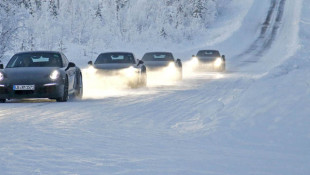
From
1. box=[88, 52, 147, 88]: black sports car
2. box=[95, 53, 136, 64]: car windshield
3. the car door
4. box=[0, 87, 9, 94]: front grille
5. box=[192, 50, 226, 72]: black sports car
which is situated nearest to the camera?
box=[0, 87, 9, 94]: front grille

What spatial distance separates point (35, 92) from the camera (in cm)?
1399

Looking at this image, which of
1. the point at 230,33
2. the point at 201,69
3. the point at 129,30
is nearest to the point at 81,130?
the point at 201,69

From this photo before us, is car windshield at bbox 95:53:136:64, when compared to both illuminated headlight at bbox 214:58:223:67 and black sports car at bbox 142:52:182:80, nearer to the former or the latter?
black sports car at bbox 142:52:182:80

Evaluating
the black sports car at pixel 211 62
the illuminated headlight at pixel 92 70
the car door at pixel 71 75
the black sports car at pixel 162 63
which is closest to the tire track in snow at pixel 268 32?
the black sports car at pixel 211 62

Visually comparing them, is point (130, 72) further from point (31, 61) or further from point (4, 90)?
point (4, 90)

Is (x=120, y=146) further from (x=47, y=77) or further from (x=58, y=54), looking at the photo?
(x=58, y=54)

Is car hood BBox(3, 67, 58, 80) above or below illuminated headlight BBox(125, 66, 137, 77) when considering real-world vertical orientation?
above

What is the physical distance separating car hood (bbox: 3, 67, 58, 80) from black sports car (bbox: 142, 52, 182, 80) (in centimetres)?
941

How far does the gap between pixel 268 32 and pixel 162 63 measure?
43.5 metres

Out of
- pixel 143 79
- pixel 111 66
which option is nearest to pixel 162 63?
pixel 143 79

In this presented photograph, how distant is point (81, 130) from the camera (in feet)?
30.0

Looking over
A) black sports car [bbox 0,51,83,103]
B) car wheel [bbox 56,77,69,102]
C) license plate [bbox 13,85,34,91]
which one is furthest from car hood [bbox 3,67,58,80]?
car wheel [bbox 56,77,69,102]

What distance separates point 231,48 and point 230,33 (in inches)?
347

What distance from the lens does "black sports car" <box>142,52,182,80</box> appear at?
23.7 metres
